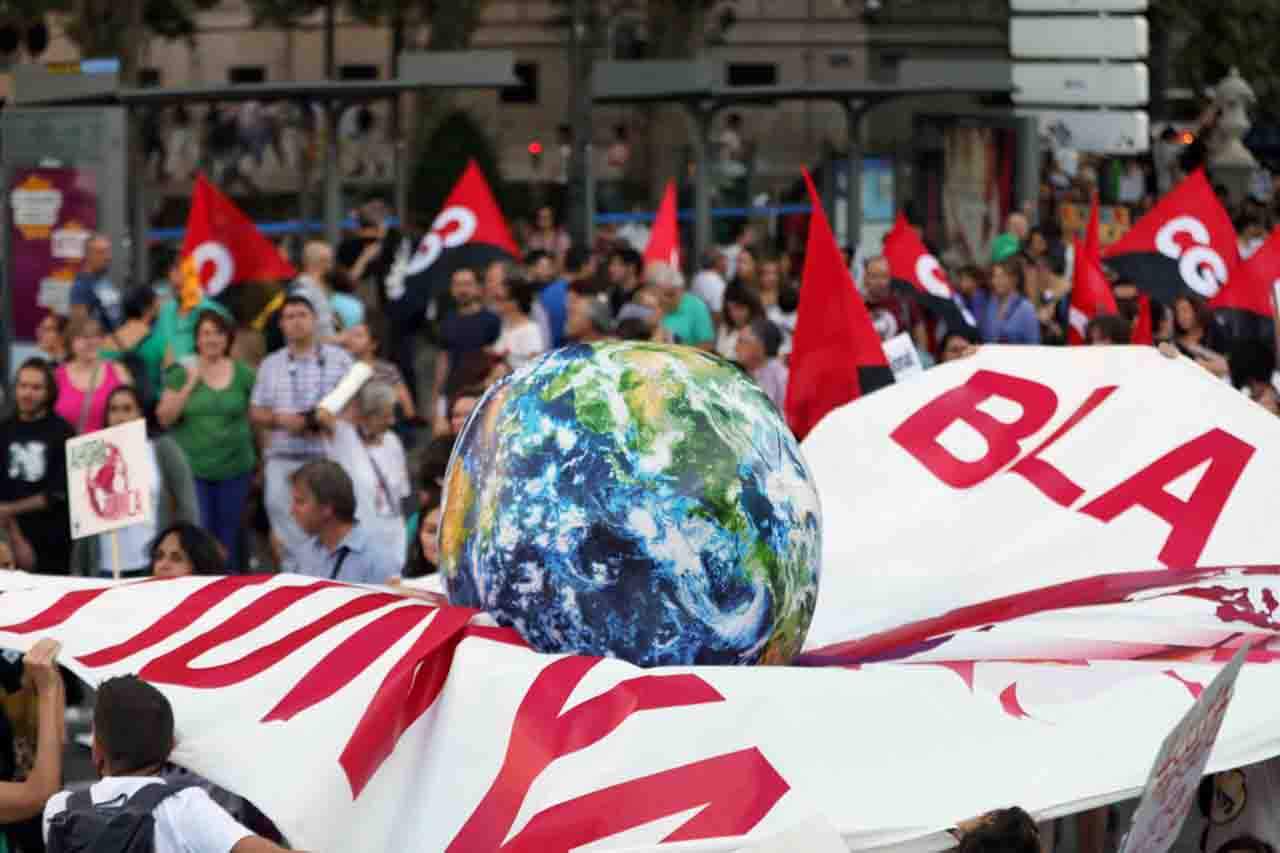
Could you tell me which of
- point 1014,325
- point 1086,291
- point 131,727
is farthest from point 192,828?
point 1014,325

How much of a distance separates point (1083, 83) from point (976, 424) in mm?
20056

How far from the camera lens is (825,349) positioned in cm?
891

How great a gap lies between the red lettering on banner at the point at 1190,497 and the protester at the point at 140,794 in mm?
2467

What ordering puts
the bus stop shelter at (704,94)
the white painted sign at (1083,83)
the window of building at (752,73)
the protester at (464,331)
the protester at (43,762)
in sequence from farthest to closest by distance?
the window of building at (752,73) → the white painted sign at (1083,83) → the bus stop shelter at (704,94) → the protester at (464,331) → the protester at (43,762)

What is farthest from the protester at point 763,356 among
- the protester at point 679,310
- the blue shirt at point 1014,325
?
the blue shirt at point 1014,325

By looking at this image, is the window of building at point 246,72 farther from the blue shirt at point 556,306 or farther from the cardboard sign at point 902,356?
the cardboard sign at point 902,356

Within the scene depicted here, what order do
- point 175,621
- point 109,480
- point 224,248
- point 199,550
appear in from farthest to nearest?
1. point 224,248
2. point 109,480
3. point 199,550
4. point 175,621

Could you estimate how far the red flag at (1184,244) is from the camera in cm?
1328

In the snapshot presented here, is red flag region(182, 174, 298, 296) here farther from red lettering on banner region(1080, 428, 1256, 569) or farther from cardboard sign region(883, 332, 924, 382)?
red lettering on banner region(1080, 428, 1256, 569)

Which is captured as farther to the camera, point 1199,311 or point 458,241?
point 458,241

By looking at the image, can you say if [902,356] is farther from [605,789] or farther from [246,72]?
[246,72]

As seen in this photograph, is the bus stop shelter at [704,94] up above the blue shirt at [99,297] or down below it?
above

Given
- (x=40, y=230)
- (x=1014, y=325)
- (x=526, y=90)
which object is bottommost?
(x=1014, y=325)

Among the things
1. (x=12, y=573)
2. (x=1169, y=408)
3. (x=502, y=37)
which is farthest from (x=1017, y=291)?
(x=502, y=37)
